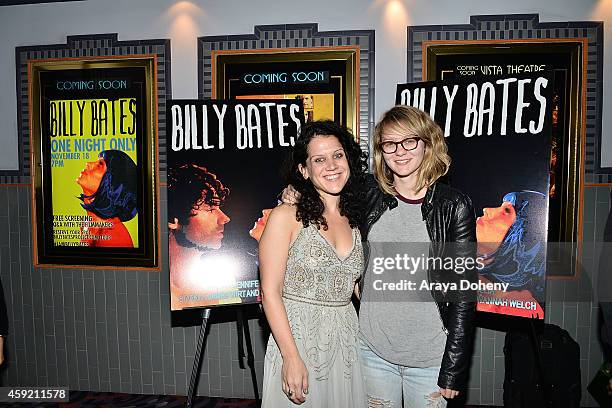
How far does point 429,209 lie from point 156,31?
258cm

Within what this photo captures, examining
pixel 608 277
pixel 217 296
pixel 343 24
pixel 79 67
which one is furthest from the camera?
pixel 79 67

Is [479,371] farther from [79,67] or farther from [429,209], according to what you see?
[79,67]

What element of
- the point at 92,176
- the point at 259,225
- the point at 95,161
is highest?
the point at 95,161

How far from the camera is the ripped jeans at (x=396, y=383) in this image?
192 centimetres

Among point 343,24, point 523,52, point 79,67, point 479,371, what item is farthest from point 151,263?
point 523,52

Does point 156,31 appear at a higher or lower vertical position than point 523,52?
higher

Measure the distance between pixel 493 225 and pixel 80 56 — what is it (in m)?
2.99

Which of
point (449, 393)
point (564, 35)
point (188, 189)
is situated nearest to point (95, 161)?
point (188, 189)

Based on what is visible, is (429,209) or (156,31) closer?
(429,209)

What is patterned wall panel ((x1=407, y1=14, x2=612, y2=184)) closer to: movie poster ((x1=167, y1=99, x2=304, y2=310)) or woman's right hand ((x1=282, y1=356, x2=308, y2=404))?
movie poster ((x1=167, y1=99, x2=304, y2=310))

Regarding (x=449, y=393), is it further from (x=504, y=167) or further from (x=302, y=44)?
(x=302, y=44)

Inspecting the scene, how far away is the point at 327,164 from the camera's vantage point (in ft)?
6.55

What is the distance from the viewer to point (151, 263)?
377 centimetres

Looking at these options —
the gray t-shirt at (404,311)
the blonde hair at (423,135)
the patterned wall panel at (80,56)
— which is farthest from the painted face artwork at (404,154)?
the patterned wall panel at (80,56)
